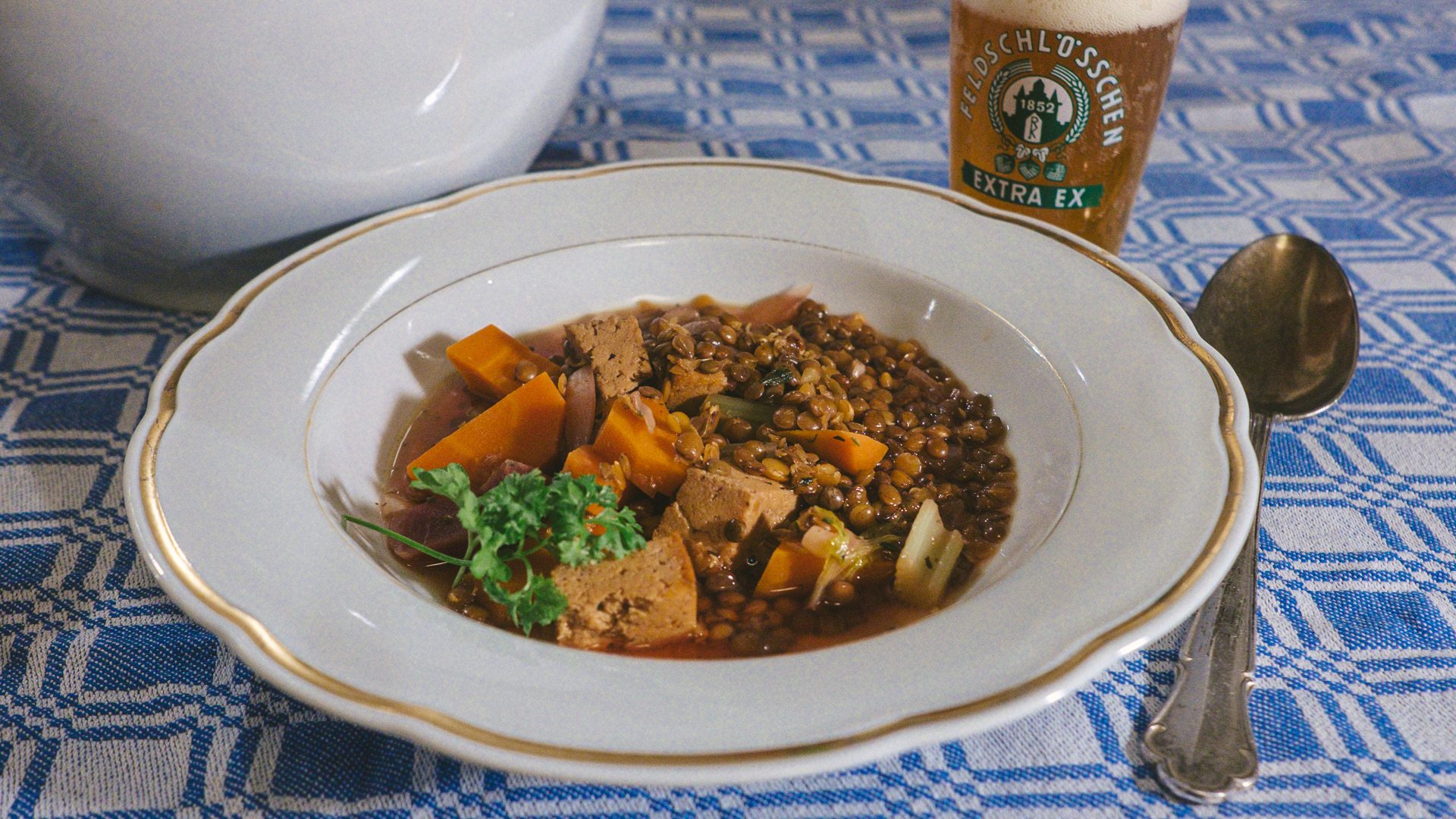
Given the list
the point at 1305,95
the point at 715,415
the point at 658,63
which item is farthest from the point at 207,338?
the point at 1305,95

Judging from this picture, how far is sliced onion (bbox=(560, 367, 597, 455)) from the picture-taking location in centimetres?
220

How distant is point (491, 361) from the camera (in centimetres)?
232

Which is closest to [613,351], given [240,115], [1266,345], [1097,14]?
[240,115]

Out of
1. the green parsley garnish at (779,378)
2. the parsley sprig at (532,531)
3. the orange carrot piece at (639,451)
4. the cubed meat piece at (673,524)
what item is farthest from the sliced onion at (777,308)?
the parsley sprig at (532,531)

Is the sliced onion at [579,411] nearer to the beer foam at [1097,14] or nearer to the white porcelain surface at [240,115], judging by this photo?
the white porcelain surface at [240,115]

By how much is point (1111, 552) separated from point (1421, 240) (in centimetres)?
225

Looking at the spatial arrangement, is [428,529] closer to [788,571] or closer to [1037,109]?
[788,571]

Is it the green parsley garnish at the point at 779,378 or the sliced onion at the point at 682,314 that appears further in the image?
the sliced onion at the point at 682,314

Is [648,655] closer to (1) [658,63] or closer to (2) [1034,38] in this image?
(2) [1034,38]

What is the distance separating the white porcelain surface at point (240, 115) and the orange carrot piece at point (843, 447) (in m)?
1.20

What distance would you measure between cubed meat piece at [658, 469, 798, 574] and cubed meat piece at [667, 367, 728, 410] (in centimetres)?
31

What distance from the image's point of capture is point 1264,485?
218cm

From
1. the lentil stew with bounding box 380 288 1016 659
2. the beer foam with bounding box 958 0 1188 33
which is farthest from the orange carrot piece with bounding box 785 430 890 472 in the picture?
the beer foam with bounding box 958 0 1188 33

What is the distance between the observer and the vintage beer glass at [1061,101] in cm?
240
